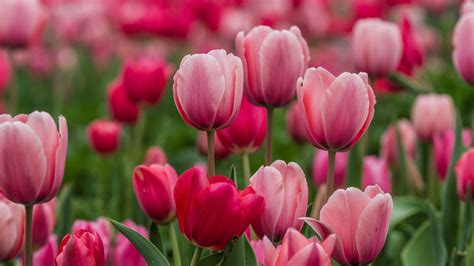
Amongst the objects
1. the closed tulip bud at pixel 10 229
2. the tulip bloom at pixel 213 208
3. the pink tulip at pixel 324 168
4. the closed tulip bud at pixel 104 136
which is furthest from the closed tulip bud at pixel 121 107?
the tulip bloom at pixel 213 208

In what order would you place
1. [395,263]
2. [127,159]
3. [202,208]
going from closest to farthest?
[202,208]
[395,263]
[127,159]

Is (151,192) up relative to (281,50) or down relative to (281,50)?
down

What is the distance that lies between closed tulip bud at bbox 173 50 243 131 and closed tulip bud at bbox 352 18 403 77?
0.64 m

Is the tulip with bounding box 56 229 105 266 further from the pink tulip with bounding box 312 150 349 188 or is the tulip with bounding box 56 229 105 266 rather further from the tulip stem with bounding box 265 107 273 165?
the pink tulip with bounding box 312 150 349 188

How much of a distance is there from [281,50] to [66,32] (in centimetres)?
387

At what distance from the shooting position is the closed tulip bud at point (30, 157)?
1188 mm

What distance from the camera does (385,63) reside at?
6.32ft

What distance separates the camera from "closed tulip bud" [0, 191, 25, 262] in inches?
54.7

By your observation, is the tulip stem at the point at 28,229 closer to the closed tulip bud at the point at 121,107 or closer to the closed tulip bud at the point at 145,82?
the closed tulip bud at the point at 145,82

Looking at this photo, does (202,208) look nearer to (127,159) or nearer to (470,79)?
(470,79)

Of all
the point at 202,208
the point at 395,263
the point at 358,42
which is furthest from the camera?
the point at 358,42

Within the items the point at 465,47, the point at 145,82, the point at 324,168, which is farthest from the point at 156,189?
the point at 145,82

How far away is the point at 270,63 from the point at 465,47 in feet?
1.66

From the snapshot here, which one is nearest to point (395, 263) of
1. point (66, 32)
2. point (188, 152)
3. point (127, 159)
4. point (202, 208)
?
point (202, 208)
